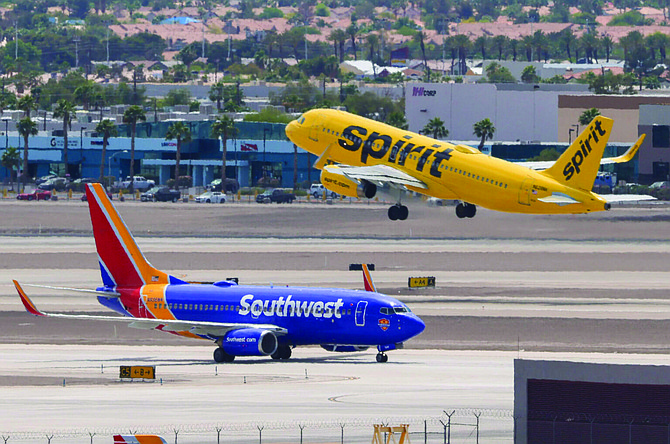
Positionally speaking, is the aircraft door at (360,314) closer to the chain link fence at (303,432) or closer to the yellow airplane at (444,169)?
the yellow airplane at (444,169)

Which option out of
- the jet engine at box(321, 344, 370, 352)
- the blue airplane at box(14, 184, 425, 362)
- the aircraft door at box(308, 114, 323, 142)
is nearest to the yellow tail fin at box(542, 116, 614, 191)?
the blue airplane at box(14, 184, 425, 362)

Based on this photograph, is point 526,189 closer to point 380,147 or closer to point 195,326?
point 380,147

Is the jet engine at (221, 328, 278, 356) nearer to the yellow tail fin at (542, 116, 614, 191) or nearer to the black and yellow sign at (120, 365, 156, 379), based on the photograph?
the black and yellow sign at (120, 365, 156, 379)

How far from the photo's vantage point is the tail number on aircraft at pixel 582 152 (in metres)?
93.1

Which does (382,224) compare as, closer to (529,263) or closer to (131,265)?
(529,263)

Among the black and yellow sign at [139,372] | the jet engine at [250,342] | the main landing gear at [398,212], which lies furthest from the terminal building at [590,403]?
the main landing gear at [398,212]

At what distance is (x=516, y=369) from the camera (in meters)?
46.4

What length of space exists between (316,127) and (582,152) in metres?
18.5

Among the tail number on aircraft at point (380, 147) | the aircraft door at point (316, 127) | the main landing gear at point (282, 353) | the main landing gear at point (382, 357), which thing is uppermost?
the aircraft door at point (316, 127)

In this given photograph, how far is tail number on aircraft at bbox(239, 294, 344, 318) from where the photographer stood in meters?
81.6

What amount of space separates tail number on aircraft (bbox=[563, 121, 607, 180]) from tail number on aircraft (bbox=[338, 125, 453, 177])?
27.4 ft

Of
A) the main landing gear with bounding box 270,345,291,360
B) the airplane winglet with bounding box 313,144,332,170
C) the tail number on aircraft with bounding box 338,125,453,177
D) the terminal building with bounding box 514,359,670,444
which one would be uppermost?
the tail number on aircraft with bounding box 338,125,453,177

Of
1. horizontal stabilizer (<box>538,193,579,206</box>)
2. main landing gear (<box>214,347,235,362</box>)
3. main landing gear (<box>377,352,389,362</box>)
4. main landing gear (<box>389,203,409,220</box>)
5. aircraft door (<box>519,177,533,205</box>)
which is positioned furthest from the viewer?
main landing gear (<box>389,203,409,220</box>)

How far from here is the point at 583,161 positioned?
93.4 metres
